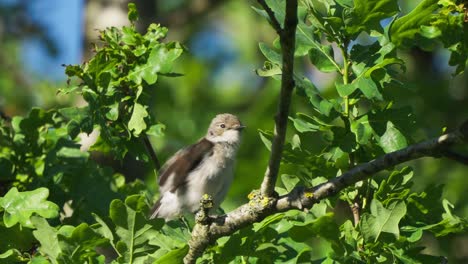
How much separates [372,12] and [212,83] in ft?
29.6

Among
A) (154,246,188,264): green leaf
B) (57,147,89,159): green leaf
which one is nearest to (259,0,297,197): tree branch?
(154,246,188,264): green leaf

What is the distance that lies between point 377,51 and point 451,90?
810 centimetres

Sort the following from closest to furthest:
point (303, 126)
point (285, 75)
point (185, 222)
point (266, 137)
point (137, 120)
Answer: point (285, 75) → point (303, 126) → point (266, 137) → point (185, 222) → point (137, 120)

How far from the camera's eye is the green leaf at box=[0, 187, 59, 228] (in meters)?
4.51

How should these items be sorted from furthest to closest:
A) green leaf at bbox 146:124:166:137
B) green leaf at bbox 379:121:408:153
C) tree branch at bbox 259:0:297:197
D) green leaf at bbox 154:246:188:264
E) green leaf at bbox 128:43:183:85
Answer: green leaf at bbox 146:124:166:137, green leaf at bbox 128:43:183:85, green leaf at bbox 379:121:408:153, green leaf at bbox 154:246:188:264, tree branch at bbox 259:0:297:197

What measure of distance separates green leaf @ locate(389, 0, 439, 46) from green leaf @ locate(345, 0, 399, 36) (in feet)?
0.21

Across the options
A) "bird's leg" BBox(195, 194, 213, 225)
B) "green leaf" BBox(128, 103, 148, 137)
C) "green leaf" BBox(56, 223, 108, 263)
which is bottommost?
"bird's leg" BBox(195, 194, 213, 225)

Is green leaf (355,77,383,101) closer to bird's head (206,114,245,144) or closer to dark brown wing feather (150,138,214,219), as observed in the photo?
dark brown wing feather (150,138,214,219)

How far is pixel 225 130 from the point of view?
7.66 m

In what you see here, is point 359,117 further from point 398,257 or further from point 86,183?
point 86,183

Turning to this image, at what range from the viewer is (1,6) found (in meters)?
13.6

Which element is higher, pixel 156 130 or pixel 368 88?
pixel 156 130

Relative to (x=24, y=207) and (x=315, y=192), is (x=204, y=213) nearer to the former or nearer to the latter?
(x=315, y=192)

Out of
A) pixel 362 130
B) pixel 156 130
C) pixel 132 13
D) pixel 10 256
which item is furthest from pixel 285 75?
pixel 132 13
